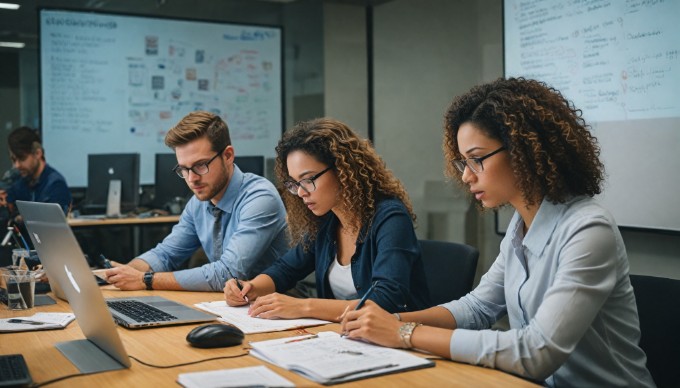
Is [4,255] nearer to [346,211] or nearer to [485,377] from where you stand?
[346,211]

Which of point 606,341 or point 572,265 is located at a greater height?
point 572,265

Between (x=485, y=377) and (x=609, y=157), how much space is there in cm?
230

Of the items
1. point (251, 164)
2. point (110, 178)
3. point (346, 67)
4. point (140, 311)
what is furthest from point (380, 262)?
point (346, 67)

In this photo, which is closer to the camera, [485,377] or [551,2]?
[485,377]

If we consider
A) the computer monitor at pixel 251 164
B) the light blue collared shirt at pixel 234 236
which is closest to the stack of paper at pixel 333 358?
the light blue collared shirt at pixel 234 236

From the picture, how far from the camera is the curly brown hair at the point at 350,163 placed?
2141 mm

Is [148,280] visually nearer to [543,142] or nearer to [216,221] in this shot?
[216,221]

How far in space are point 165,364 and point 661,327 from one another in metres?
1.14

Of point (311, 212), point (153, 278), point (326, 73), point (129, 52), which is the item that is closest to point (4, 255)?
point (153, 278)

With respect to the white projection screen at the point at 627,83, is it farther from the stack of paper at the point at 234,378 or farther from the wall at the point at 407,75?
the stack of paper at the point at 234,378

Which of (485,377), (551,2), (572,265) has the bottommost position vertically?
(485,377)

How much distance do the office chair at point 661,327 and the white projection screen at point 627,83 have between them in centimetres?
150

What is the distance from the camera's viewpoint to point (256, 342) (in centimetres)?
160

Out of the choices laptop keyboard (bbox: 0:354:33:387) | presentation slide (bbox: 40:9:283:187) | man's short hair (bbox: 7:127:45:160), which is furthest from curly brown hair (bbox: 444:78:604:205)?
presentation slide (bbox: 40:9:283:187)
